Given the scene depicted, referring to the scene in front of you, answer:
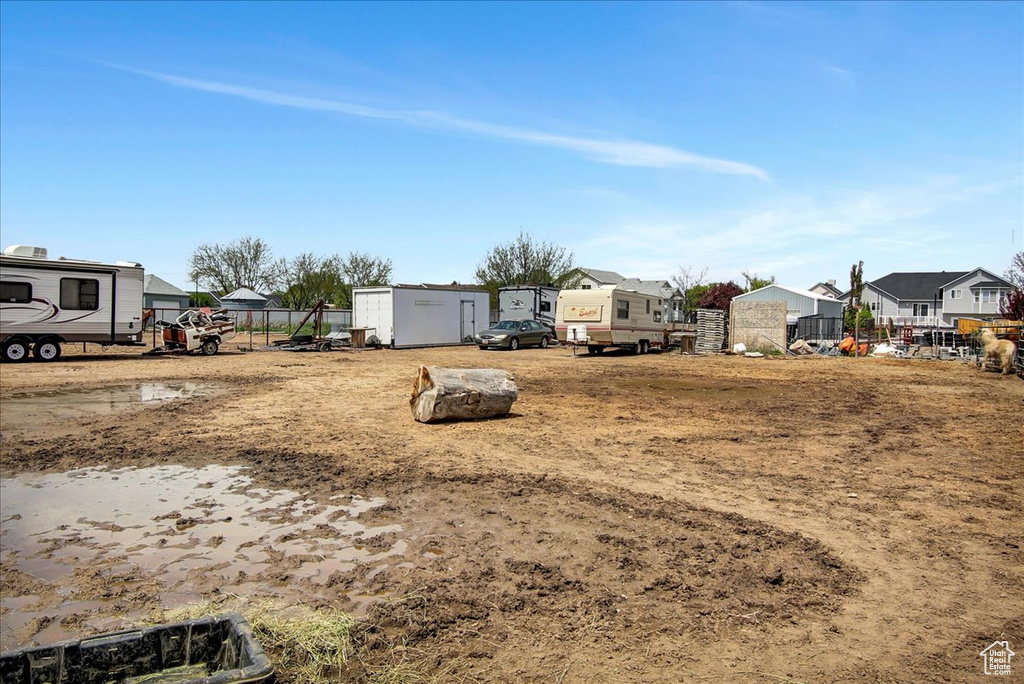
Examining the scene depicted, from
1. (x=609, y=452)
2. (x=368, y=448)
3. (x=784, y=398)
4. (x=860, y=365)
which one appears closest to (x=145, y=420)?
(x=368, y=448)

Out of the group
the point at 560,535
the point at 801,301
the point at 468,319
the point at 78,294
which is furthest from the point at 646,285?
the point at 560,535

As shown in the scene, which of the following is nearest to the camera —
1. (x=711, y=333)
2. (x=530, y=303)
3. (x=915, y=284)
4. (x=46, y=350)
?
(x=46, y=350)

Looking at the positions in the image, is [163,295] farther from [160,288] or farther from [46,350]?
[46,350]

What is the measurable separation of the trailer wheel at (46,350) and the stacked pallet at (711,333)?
25.2m

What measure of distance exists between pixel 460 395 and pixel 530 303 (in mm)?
26056

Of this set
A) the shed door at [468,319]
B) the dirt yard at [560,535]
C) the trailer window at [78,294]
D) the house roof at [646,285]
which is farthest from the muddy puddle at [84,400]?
the house roof at [646,285]

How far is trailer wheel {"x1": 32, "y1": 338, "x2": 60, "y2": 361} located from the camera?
22.1 metres

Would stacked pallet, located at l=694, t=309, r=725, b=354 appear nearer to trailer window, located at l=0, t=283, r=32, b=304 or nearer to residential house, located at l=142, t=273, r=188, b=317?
trailer window, located at l=0, t=283, r=32, b=304

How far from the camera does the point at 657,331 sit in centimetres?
3091

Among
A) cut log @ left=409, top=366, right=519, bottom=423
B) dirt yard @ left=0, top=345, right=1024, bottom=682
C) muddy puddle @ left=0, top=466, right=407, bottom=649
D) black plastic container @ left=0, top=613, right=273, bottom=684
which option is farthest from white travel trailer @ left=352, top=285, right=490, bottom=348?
black plastic container @ left=0, top=613, right=273, bottom=684

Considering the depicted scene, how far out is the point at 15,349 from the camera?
2170 centimetres

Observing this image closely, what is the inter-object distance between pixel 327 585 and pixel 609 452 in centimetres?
490

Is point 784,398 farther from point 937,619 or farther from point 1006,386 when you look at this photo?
point 937,619

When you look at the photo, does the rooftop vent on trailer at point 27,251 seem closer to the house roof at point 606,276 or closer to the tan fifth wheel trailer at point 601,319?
the tan fifth wheel trailer at point 601,319
